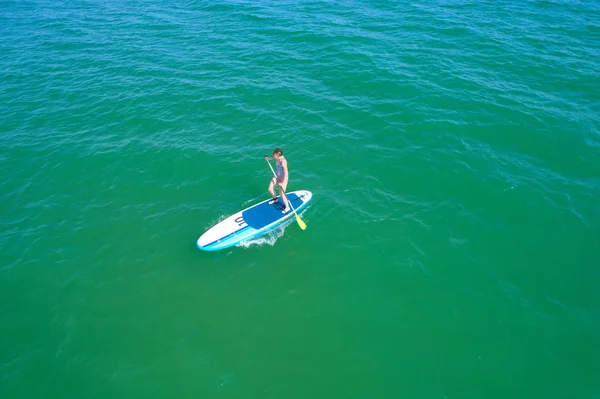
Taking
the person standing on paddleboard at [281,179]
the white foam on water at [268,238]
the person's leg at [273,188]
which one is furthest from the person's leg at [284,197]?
the white foam on water at [268,238]

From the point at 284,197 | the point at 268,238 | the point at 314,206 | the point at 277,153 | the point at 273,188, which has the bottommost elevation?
the point at 268,238

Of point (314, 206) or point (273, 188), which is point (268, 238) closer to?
point (273, 188)

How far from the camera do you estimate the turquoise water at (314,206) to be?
14344mm

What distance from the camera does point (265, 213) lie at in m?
19.4

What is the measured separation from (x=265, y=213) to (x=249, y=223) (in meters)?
1.01

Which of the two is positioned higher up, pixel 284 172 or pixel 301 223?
pixel 284 172

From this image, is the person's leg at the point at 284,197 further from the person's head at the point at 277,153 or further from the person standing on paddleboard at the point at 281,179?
the person's head at the point at 277,153

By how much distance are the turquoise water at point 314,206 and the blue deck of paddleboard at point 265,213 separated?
769 mm

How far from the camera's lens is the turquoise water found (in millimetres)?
14344

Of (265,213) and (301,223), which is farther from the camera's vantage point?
(265,213)

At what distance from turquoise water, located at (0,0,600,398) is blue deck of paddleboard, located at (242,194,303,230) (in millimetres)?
769

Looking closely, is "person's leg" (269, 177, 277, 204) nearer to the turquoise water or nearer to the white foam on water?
the white foam on water

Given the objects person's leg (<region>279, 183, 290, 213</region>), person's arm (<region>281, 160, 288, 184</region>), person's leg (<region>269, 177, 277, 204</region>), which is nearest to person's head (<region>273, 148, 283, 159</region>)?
person's arm (<region>281, 160, 288, 184</region>)

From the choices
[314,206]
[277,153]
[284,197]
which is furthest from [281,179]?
Result: [314,206]
